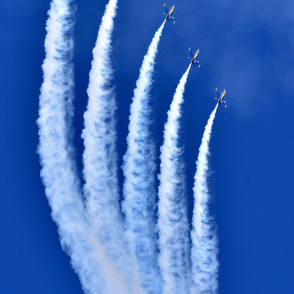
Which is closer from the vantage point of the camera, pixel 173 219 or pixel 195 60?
pixel 173 219

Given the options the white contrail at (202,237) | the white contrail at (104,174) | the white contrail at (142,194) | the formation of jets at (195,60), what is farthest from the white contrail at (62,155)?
the formation of jets at (195,60)

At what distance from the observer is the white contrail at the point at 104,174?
15.4 metres

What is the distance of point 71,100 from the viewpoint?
1585 centimetres

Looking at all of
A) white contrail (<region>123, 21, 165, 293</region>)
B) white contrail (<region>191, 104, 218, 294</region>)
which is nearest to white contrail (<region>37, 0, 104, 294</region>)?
white contrail (<region>123, 21, 165, 293</region>)

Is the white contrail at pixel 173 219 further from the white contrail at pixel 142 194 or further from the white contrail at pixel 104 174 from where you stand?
the white contrail at pixel 104 174

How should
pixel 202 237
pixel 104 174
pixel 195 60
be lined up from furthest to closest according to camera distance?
pixel 195 60
pixel 202 237
pixel 104 174

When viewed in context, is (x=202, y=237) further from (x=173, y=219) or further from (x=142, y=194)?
(x=142, y=194)

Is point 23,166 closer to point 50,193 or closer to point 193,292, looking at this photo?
point 50,193

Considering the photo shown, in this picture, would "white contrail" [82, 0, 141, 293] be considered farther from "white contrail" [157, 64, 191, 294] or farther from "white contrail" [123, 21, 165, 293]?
"white contrail" [157, 64, 191, 294]

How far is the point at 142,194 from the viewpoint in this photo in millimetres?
15500

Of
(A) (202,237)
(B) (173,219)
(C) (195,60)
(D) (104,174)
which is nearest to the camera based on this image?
(D) (104,174)

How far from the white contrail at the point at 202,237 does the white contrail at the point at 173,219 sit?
12.1 inches

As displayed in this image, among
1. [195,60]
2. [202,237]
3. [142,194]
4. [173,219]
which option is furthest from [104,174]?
[195,60]

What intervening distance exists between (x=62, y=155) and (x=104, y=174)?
1.72 m
